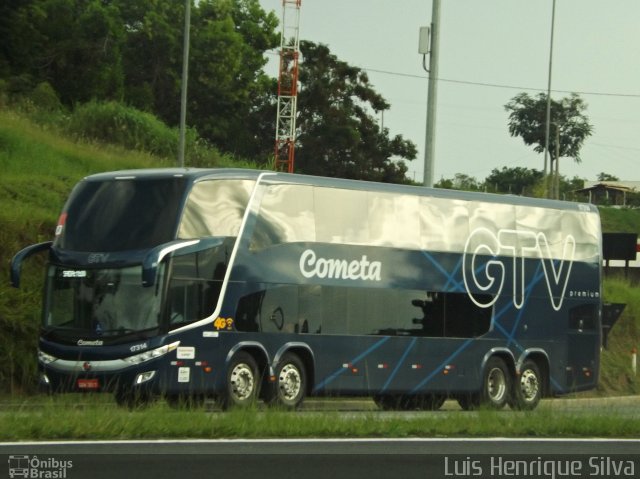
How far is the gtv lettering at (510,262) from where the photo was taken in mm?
25531

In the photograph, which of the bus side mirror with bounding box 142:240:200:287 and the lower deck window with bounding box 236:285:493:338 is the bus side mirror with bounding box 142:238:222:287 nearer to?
the bus side mirror with bounding box 142:240:200:287

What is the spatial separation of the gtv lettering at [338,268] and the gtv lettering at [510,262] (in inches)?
98.2

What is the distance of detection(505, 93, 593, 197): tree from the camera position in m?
95.1

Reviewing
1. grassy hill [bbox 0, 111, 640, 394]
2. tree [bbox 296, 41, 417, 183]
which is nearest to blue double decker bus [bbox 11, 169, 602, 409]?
grassy hill [bbox 0, 111, 640, 394]

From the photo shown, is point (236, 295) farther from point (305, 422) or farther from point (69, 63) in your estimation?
point (69, 63)

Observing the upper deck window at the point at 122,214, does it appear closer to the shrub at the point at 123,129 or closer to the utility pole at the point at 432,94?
the utility pole at the point at 432,94

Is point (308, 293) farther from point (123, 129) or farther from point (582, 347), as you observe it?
point (123, 129)

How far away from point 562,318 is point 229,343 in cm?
867

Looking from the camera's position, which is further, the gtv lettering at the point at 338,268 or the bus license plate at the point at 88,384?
the gtv lettering at the point at 338,268

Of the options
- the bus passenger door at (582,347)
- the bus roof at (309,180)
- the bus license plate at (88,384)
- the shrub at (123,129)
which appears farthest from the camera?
the shrub at (123,129)

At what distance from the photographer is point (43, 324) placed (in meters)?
21.1

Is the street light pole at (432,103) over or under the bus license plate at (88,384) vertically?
over

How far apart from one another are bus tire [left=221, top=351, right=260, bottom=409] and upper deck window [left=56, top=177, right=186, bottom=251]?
7.40 ft
